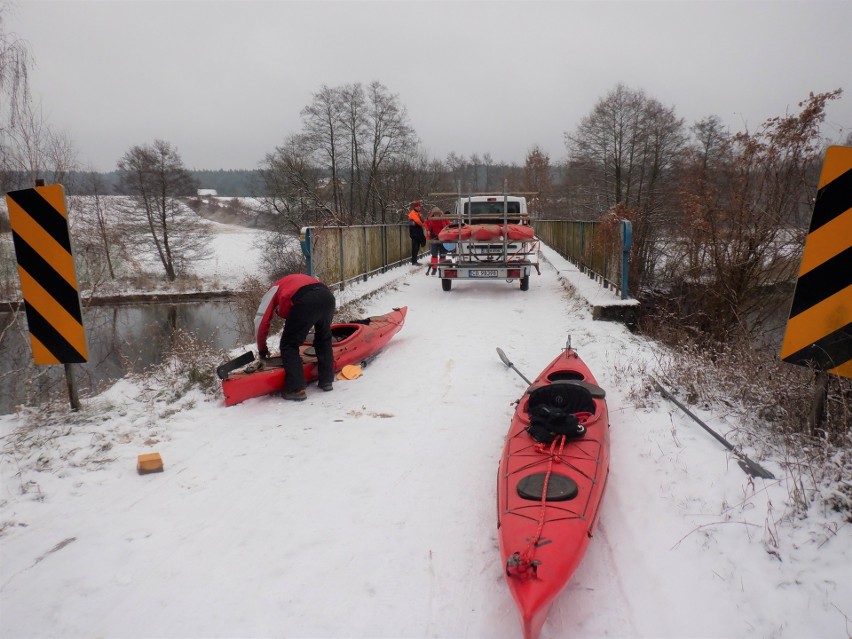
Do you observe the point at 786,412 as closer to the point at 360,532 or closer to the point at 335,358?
the point at 360,532

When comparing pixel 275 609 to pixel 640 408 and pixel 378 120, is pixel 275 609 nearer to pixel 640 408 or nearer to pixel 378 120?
pixel 640 408

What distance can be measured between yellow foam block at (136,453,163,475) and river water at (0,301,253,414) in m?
1.79

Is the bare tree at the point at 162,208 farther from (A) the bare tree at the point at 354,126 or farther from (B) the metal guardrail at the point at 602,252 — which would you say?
(B) the metal guardrail at the point at 602,252

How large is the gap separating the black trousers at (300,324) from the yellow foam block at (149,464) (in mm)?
1713

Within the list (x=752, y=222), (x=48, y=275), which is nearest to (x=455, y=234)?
(x=752, y=222)

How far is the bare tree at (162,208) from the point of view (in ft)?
102

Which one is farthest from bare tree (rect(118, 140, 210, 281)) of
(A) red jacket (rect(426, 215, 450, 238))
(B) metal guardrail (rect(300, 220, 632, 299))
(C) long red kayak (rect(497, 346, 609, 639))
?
(C) long red kayak (rect(497, 346, 609, 639))

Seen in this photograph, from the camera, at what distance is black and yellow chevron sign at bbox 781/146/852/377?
297 centimetres

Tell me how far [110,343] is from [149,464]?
35.6 feet

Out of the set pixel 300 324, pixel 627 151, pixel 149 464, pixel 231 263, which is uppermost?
pixel 627 151

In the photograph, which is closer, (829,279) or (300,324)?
(829,279)

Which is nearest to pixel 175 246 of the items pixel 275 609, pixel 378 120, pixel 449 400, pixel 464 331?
pixel 378 120

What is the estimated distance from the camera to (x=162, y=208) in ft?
104

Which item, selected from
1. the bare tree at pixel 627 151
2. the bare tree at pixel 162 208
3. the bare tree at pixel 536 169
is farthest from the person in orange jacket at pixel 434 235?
the bare tree at pixel 536 169
